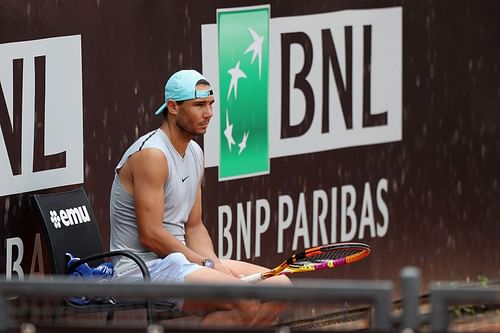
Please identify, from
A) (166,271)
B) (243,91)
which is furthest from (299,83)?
(166,271)

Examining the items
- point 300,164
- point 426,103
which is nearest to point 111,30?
point 300,164

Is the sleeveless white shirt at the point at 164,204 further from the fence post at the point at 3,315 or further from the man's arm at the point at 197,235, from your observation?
the fence post at the point at 3,315

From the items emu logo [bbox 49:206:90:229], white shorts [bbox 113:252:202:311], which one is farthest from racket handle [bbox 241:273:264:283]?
emu logo [bbox 49:206:90:229]

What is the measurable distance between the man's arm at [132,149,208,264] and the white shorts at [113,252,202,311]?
0.21 ft

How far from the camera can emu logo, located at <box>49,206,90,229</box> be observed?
6.95m

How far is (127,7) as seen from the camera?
770 cm

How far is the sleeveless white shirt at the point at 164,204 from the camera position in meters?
6.84

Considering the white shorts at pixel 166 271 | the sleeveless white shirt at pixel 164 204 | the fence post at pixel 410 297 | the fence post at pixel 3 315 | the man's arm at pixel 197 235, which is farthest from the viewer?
the man's arm at pixel 197 235

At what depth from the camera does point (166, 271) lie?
6707 mm

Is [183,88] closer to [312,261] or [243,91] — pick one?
[312,261]

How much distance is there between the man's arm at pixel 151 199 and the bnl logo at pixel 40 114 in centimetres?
59

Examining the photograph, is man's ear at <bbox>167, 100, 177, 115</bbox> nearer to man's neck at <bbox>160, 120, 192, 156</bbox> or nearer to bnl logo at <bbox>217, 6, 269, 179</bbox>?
man's neck at <bbox>160, 120, 192, 156</bbox>

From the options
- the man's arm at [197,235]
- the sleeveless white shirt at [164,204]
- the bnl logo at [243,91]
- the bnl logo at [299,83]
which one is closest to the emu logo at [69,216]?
the sleeveless white shirt at [164,204]

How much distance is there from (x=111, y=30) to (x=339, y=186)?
2226mm
